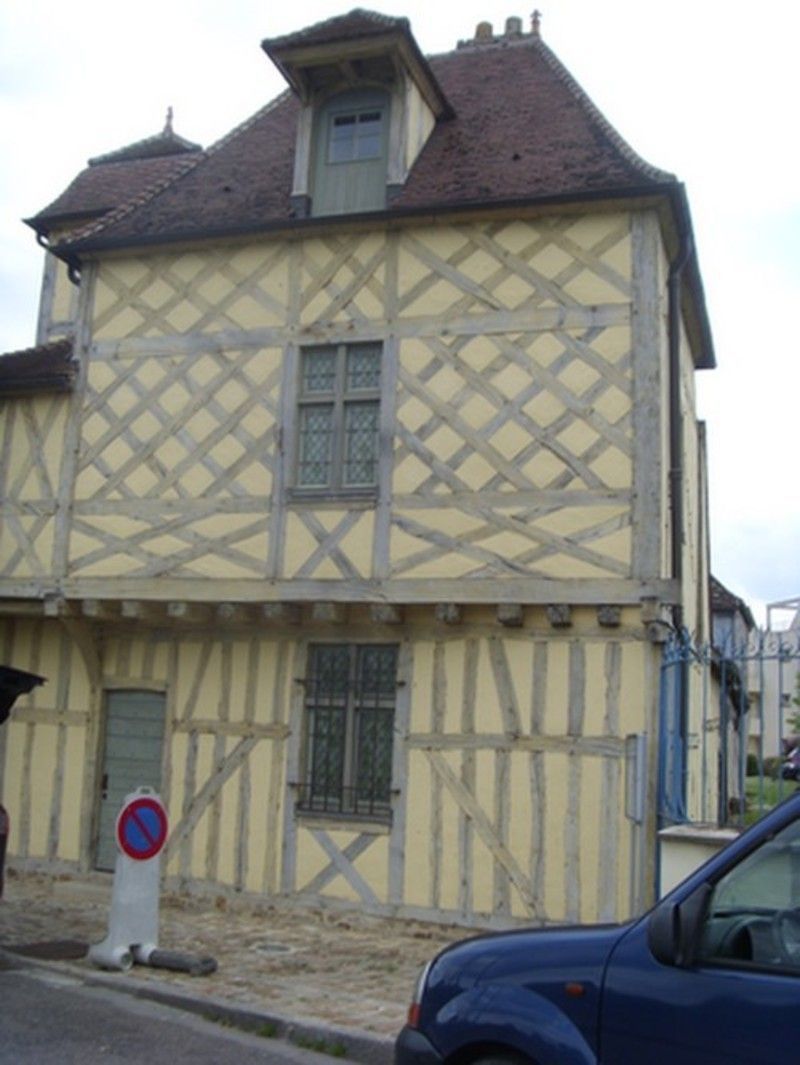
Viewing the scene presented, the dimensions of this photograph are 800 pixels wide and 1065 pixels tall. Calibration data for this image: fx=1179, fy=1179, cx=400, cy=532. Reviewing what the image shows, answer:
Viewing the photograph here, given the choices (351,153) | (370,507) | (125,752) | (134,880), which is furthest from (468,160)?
(134,880)

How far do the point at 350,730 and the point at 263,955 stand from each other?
242cm

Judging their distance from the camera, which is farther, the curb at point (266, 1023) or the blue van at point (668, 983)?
the curb at point (266, 1023)

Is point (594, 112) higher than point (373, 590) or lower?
higher

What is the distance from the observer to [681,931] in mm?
3488

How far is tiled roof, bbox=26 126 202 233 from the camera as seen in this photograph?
15.2 meters

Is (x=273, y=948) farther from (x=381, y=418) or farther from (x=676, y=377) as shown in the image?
(x=676, y=377)

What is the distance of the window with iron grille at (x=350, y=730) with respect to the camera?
1046 centimetres

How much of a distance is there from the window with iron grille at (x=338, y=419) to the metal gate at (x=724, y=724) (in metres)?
3.26

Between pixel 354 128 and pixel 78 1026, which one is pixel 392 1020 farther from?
pixel 354 128

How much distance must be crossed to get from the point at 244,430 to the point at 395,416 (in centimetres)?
151

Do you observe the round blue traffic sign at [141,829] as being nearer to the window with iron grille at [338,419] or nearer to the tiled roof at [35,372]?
the window with iron grille at [338,419]

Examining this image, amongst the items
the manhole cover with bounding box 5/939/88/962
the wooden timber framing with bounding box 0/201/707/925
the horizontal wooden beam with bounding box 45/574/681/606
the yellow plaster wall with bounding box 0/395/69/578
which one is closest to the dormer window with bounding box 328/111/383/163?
the wooden timber framing with bounding box 0/201/707/925

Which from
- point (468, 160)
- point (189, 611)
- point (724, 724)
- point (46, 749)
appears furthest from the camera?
point (46, 749)

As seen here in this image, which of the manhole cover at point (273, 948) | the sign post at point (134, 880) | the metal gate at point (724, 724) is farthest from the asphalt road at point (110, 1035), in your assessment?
the metal gate at point (724, 724)
